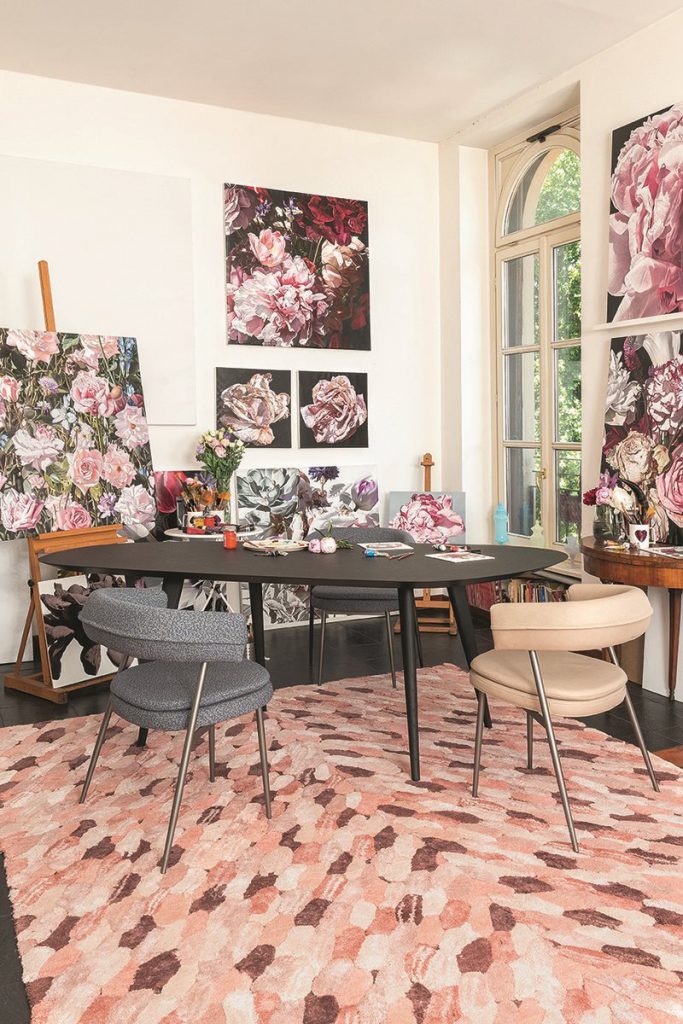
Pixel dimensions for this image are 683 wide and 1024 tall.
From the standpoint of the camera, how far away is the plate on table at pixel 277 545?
4000 mm

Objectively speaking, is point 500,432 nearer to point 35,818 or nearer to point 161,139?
point 161,139

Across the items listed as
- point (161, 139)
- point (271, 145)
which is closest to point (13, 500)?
point (161, 139)

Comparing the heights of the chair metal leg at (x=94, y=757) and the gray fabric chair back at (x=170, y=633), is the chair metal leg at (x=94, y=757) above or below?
below

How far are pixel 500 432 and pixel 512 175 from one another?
6.13 feet

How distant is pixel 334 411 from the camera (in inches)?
241

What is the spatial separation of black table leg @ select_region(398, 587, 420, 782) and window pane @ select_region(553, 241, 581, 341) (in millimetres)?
2960

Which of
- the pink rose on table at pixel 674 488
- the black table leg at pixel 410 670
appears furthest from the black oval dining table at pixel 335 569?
the pink rose on table at pixel 674 488

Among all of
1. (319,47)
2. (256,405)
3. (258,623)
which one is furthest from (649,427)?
(319,47)

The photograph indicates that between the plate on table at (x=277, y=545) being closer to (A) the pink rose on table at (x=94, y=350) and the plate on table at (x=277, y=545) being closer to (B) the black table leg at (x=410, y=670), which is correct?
(B) the black table leg at (x=410, y=670)

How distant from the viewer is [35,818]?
3.10 metres

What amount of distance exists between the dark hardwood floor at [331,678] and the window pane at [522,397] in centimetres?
149

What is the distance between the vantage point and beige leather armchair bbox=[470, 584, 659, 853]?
2.83 metres

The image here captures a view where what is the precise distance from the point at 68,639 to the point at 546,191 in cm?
433

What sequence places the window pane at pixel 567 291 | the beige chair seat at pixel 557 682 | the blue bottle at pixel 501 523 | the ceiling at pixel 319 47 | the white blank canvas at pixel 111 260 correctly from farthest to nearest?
the blue bottle at pixel 501 523, the window pane at pixel 567 291, the white blank canvas at pixel 111 260, the ceiling at pixel 319 47, the beige chair seat at pixel 557 682
